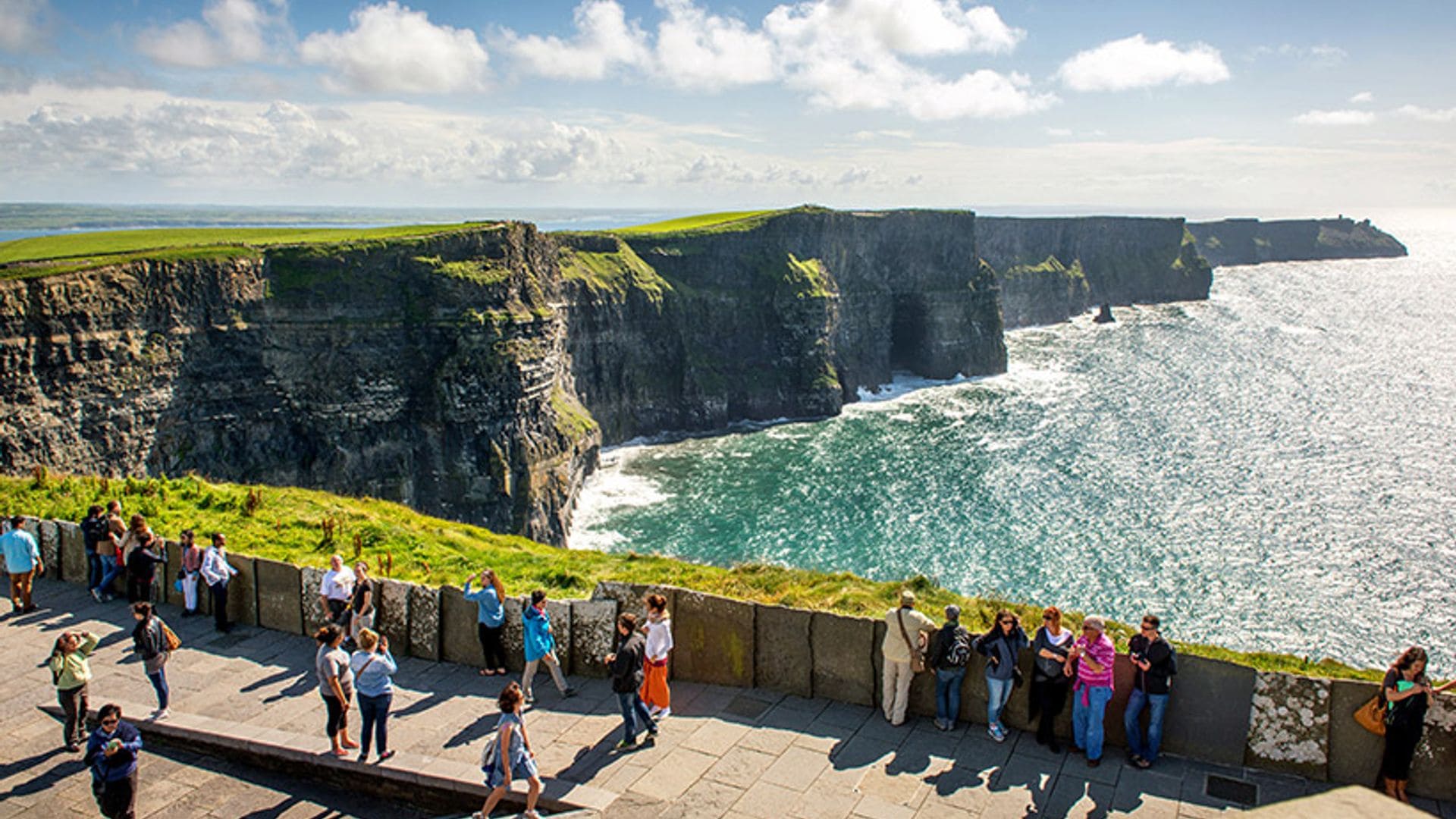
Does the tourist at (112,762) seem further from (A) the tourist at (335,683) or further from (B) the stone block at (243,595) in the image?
(B) the stone block at (243,595)

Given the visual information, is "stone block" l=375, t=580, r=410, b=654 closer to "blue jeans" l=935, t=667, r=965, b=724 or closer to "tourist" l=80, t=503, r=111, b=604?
"tourist" l=80, t=503, r=111, b=604

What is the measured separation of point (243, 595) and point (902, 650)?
→ 14.2 meters

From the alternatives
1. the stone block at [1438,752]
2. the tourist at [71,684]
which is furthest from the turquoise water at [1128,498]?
the tourist at [71,684]

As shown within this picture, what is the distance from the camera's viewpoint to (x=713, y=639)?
17.0 meters

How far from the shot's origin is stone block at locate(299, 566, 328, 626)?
19.3 meters

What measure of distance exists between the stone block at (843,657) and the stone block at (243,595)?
1226 centimetres

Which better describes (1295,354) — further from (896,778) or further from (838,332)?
(896,778)

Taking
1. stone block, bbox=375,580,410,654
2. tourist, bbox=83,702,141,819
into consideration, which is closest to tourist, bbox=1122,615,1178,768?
stone block, bbox=375,580,410,654

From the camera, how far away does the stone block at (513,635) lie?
17.6m

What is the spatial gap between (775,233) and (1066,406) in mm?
39056

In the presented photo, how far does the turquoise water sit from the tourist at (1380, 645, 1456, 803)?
37.1 m

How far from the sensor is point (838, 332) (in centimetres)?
11681

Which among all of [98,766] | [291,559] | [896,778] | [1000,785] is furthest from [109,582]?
[1000,785]

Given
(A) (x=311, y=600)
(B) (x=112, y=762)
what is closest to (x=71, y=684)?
(B) (x=112, y=762)
